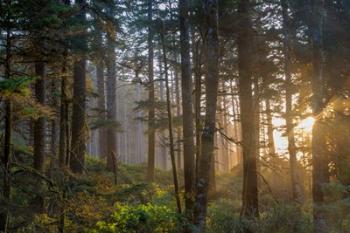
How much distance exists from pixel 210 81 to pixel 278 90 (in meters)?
11.3

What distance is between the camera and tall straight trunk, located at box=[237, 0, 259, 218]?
40.3ft

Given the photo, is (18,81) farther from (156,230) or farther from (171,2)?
(171,2)

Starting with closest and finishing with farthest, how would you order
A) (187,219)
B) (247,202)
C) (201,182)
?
(201,182), (187,219), (247,202)

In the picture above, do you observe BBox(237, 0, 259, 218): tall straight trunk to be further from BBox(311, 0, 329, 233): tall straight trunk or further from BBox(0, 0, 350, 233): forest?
BBox(311, 0, 329, 233): tall straight trunk

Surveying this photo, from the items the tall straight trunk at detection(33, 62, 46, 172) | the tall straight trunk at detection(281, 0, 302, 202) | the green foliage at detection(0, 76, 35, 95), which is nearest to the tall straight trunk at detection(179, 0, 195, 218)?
the tall straight trunk at detection(33, 62, 46, 172)

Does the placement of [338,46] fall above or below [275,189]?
above

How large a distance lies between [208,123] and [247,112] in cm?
405

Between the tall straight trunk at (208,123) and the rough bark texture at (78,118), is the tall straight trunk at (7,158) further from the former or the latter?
the rough bark texture at (78,118)

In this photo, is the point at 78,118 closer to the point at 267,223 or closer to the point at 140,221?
the point at 140,221

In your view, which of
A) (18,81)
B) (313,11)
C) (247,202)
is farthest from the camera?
(247,202)

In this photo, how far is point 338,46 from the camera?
46.0ft

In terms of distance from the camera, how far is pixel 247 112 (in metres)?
12.8

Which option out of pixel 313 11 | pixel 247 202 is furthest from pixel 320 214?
pixel 313 11

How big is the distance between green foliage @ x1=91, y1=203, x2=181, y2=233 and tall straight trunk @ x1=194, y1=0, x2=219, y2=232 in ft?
2.64
